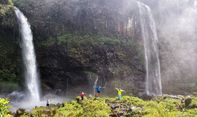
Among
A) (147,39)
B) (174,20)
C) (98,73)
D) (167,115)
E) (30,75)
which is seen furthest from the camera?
(174,20)

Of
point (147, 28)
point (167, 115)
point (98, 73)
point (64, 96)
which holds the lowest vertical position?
point (167, 115)

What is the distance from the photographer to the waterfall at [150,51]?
4666 centimetres

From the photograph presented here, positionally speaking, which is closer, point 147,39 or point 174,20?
point 147,39

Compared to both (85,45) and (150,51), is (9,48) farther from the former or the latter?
(150,51)

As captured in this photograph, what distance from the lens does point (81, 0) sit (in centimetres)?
4588

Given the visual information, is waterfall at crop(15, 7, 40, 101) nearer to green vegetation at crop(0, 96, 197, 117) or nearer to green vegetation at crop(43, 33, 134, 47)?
green vegetation at crop(43, 33, 134, 47)


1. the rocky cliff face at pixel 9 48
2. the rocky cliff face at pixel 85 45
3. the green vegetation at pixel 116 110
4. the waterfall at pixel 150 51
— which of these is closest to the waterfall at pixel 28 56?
the rocky cliff face at pixel 9 48

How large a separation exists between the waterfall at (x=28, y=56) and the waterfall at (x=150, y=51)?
15307 mm

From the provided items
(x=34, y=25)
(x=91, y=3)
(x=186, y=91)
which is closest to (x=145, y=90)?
(x=186, y=91)

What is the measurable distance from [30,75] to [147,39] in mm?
18468

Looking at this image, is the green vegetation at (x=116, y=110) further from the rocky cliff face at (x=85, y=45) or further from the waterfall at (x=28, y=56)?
the rocky cliff face at (x=85, y=45)

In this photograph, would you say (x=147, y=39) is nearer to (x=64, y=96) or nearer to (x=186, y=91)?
(x=186, y=91)

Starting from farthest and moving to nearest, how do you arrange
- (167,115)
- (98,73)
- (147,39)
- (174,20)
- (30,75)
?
(174,20) → (147,39) → (98,73) → (30,75) → (167,115)

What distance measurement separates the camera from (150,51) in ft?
159
